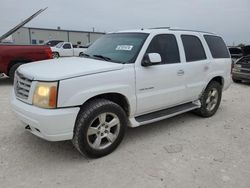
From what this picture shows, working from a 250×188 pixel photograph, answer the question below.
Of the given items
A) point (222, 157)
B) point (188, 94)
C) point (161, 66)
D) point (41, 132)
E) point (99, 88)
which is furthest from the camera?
point (188, 94)

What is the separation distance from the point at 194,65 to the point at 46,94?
2949 millimetres

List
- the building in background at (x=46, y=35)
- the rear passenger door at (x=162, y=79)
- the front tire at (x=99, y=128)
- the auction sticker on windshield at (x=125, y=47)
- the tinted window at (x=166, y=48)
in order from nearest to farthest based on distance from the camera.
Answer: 1. the front tire at (x=99, y=128)
2. the rear passenger door at (x=162, y=79)
3. the auction sticker on windshield at (x=125, y=47)
4. the tinted window at (x=166, y=48)
5. the building in background at (x=46, y=35)

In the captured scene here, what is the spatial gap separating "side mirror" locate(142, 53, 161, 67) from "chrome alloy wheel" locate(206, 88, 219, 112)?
85.7 inches

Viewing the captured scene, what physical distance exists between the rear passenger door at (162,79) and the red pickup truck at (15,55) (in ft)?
19.3

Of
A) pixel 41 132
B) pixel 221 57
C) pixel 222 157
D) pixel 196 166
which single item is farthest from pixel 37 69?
pixel 221 57

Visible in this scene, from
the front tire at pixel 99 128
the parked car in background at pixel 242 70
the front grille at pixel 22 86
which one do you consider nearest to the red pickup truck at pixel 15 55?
the front grille at pixel 22 86

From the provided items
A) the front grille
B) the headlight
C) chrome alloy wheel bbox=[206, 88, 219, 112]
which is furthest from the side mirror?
chrome alloy wheel bbox=[206, 88, 219, 112]

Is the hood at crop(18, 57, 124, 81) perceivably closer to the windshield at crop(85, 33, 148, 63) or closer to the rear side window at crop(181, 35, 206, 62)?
the windshield at crop(85, 33, 148, 63)

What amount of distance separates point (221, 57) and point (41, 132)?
429 cm

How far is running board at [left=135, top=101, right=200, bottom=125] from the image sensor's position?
13.4ft

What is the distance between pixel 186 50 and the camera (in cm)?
471

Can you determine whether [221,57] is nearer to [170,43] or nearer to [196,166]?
[170,43]

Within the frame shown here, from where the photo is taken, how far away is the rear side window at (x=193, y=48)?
4724mm

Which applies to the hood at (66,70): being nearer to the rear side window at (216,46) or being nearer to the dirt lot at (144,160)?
the dirt lot at (144,160)
